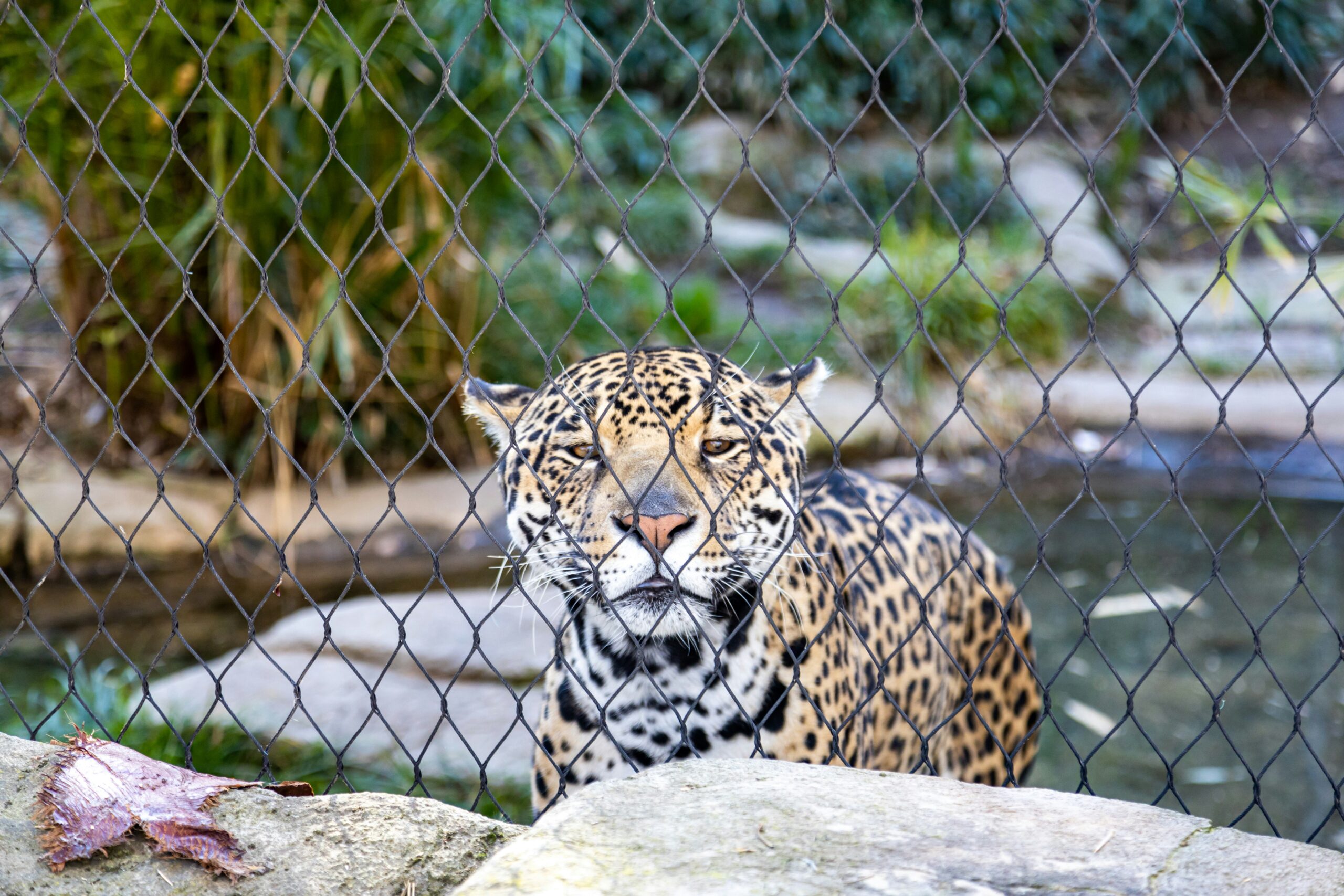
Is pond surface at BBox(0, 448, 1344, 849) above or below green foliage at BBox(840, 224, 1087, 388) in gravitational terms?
below

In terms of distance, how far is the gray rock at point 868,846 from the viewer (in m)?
1.82

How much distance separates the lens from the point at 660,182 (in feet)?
40.5

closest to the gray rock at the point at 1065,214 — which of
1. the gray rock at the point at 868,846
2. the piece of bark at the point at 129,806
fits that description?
the gray rock at the point at 868,846

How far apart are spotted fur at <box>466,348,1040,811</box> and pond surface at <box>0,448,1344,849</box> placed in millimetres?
1248

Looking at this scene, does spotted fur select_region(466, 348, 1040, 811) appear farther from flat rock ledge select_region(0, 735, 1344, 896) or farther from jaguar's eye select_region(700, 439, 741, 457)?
flat rock ledge select_region(0, 735, 1344, 896)

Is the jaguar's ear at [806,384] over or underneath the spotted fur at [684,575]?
over

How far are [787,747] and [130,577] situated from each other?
4.51m

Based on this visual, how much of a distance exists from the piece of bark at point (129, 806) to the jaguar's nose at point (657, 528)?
82cm

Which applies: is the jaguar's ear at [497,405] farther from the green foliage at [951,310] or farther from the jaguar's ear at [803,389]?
the green foliage at [951,310]

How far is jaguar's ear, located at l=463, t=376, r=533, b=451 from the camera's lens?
2986 millimetres

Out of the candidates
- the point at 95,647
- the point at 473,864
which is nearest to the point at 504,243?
the point at 95,647

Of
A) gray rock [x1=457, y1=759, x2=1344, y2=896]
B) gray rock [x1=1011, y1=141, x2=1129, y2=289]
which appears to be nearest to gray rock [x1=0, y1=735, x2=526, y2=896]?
gray rock [x1=457, y1=759, x2=1344, y2=896]

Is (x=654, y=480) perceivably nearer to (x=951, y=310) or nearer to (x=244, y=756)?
(x=244, y=756)

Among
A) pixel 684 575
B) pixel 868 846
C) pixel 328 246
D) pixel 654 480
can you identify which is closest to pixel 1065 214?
pixel 328 246
